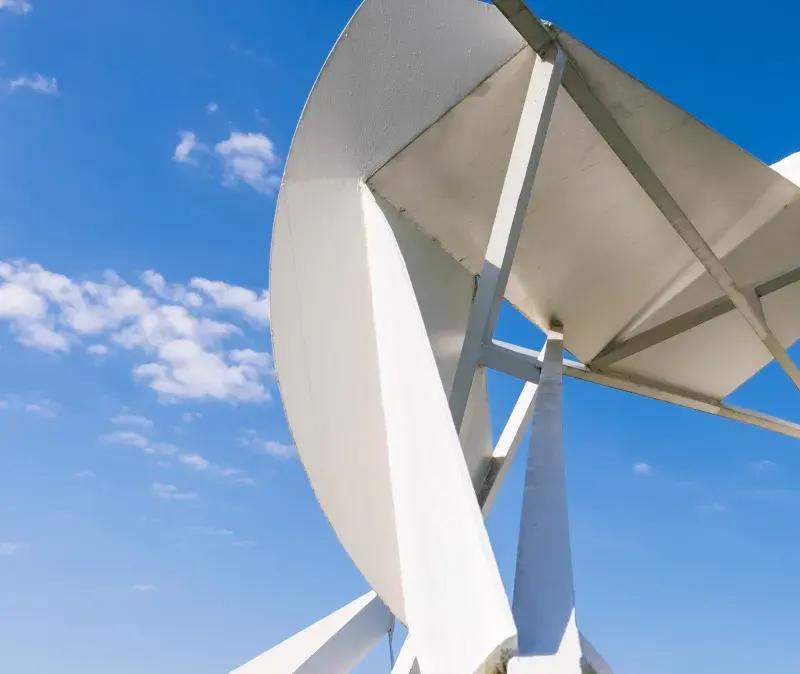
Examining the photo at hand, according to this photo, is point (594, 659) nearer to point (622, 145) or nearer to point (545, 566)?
point (545, 566)

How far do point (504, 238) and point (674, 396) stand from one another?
6823 mm

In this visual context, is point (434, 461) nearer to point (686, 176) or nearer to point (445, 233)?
point (445, 233)

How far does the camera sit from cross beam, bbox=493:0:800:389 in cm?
666

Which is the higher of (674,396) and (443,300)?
(674,396)

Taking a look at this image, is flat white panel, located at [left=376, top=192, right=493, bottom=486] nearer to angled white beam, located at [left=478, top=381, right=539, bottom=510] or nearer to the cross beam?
angled white beam, located at [left=478, top=381, right=539, bottom=510]

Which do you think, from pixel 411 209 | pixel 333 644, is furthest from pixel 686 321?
pixel 333 644

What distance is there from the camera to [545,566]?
5.11 meters

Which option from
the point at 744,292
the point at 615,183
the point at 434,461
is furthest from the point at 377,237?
the point at 744,292

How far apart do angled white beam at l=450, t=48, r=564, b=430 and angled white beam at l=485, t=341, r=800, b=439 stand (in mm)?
4673

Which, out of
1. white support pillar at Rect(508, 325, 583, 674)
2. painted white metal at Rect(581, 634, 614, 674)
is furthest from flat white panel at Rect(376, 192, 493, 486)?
painted white metal at Rect(581, 634, 614, 674)

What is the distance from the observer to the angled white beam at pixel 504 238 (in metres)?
6.25

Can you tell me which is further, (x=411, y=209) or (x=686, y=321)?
(x=686, y=321)

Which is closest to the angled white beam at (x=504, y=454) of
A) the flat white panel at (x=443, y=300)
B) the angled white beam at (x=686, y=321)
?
the flat white panel at (x=443, y=300)

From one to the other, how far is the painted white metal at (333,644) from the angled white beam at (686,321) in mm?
4832
